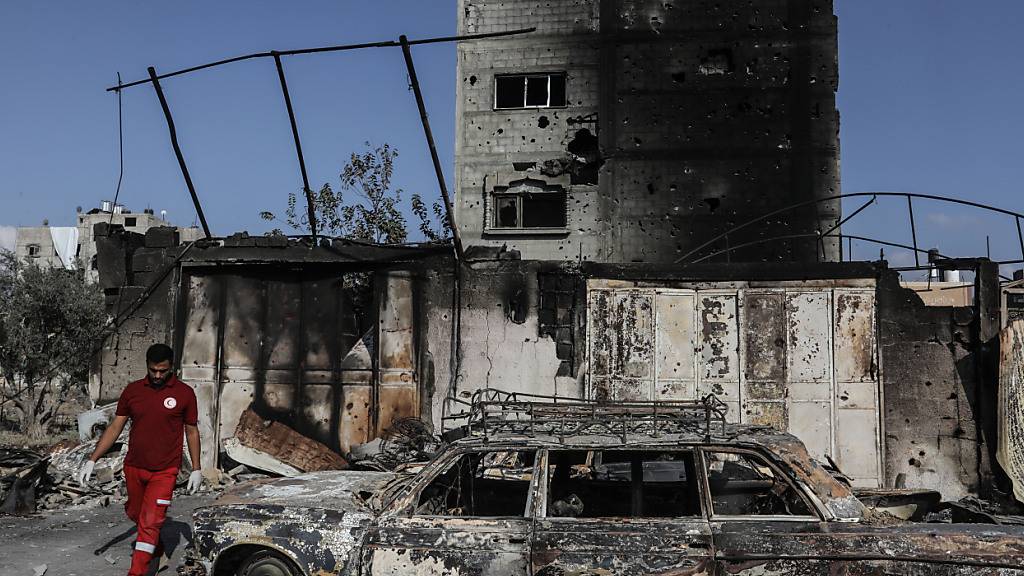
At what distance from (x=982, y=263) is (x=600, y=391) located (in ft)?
16.0

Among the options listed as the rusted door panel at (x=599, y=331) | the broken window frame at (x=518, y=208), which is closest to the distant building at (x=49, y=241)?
the broken window frame at (x=518, y=208)

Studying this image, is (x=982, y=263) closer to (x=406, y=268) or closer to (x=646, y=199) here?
(x=406, y=268)

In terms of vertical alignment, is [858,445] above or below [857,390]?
below

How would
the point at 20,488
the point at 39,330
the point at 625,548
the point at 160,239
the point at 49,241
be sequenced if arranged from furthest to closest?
the point at 49,241 → the point at 39,330 → the point at 160,239 → the point at 20,488 → the point at 625,548

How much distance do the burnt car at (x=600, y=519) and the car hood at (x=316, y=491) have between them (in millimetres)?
19

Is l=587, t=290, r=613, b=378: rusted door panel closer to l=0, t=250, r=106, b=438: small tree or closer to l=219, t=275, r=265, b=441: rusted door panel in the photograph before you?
l=219, t=275, r=265, b=441: rusted door panel

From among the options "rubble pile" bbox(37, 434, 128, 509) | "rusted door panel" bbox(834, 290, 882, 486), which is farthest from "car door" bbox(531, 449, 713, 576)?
"rubble pile" bbox(37, 434, 128, 509)

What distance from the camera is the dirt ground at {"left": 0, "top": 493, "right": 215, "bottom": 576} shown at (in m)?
7.00

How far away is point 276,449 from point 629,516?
7215 mm

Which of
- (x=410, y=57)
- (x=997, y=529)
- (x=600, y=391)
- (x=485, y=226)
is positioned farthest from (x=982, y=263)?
(x=485, y=226)

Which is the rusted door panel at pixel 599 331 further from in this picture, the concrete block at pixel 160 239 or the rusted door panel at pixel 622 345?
the concrete block at pixel 160 239

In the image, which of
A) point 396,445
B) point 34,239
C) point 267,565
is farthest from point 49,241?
point 267,565

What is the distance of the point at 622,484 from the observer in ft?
17.8

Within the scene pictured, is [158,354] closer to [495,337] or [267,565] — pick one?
[267,565]
